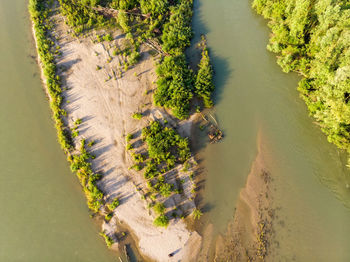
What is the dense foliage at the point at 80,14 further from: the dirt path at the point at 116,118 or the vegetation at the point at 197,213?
the vegetation at the point at 197,213

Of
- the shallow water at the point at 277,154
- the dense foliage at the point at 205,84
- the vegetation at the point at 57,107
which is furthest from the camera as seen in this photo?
the dense foliage at the point at 205,84

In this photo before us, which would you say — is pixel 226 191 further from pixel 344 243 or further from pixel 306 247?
pixel 344 243

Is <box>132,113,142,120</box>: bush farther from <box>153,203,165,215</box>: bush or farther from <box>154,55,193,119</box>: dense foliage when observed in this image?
<box>153,203,165,215</box>: bush

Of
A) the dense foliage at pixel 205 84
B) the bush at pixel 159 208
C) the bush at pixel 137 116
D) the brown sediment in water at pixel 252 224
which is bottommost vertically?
the brown sediment in water at pixel 252 224

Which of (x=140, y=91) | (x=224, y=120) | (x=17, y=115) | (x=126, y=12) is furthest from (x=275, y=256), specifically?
(x=126, y=12)

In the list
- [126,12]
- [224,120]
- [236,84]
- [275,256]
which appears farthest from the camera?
[126,12]

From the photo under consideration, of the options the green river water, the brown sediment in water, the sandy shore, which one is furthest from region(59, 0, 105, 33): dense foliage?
the brown sediment in water

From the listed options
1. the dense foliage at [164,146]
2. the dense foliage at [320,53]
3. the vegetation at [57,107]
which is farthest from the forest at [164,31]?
the dense foliage at [320,53]
